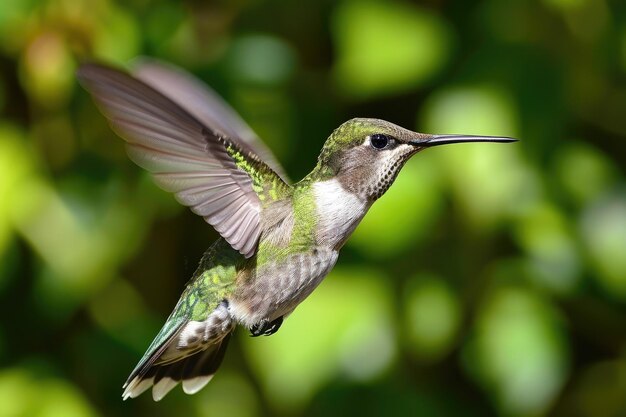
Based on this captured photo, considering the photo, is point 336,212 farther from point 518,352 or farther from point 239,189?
point 518,352

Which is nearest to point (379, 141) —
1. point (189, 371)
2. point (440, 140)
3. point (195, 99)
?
point (440, 140)

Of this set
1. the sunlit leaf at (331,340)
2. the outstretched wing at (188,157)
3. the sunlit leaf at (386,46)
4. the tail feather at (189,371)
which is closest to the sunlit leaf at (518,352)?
the sunlit leaf at (331,340)

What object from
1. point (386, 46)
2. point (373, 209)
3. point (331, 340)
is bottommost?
point (331, 340)

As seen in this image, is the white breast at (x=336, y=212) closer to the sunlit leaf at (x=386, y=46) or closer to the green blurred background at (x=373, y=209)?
the green blurred background at (x=373, y=209)

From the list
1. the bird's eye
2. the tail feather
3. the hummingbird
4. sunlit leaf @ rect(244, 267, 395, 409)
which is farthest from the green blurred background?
the bird's eye

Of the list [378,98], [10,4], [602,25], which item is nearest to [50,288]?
[10,4]

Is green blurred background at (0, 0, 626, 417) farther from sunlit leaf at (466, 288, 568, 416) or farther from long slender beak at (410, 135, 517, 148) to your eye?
long slender beak at (410, 135, 517, 148)

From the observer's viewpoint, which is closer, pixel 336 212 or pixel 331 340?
pixel 336 212
